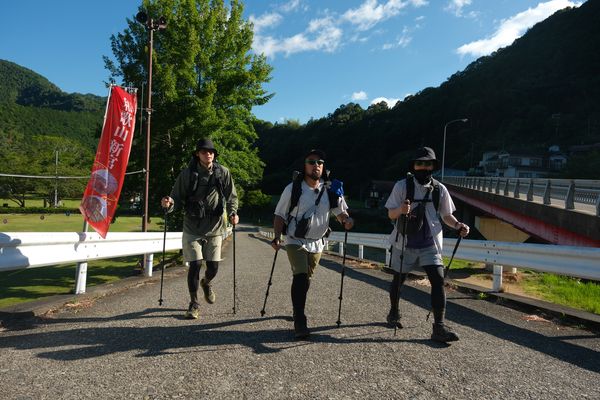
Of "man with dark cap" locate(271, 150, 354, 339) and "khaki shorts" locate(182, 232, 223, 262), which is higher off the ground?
"man with dark cap" locate(271, 150, 354, 339)

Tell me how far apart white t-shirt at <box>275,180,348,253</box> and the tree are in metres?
12.8

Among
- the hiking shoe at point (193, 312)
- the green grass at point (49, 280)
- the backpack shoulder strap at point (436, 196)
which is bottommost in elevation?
the green grass at point (49, 280)

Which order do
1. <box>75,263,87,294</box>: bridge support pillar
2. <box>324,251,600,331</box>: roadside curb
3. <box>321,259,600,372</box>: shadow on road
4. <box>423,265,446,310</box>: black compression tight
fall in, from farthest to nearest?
<box>75,263,87,294</box>: bridge support pillar, <box>324,251,600,331</box>: roadside curb, <box>423,265,446,310</box>: black compression tight, <box>321,259,600,372</box>: shadow on road

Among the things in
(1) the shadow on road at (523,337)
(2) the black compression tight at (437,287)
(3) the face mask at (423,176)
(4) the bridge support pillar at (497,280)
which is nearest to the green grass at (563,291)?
(4) the bridge support pillar at (497,280)

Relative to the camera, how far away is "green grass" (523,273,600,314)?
6.62m

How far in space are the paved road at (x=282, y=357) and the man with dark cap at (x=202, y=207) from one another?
2.16 ft

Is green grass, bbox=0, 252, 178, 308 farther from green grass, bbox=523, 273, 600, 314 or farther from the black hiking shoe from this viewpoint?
green grass, bbox=523, 273, 600, 314

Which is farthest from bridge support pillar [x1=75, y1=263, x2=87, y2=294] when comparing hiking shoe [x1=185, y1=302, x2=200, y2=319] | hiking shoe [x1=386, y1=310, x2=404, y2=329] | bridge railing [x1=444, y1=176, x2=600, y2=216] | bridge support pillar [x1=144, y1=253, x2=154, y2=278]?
bridge railing [x1=444, y1=176, x2=600, y2=216]

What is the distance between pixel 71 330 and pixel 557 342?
4.76m

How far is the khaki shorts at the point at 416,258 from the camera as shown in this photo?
4094mm

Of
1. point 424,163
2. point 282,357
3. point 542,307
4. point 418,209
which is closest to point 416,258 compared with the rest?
point 418,209

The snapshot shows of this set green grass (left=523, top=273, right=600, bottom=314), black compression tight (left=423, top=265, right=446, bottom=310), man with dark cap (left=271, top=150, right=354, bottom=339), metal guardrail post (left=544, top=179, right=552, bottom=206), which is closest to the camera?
black compression tight (left=423, top=265, right=446, bottom=310)

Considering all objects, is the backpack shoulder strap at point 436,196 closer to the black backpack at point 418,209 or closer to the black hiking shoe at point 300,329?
the black backpack at point 418,209

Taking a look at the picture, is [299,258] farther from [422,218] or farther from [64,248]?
[64,248]
